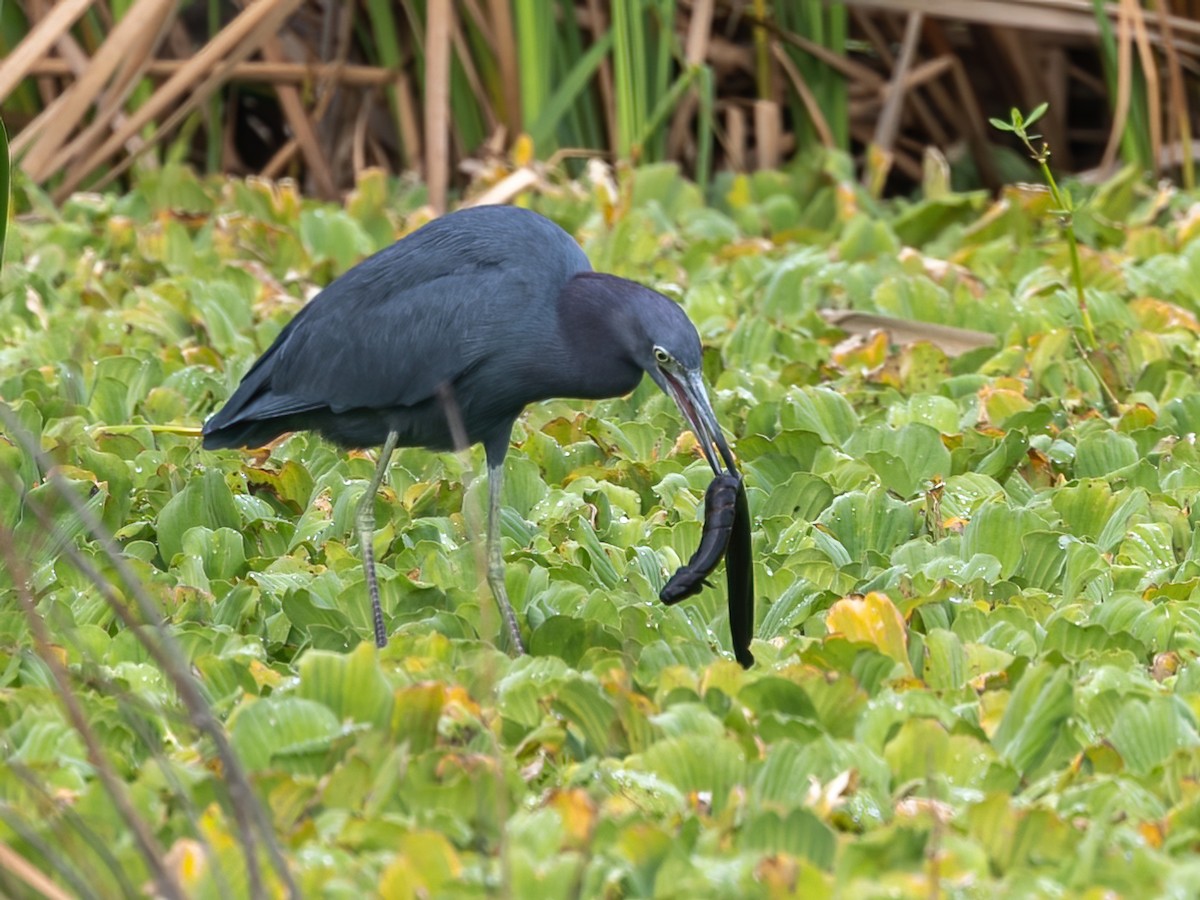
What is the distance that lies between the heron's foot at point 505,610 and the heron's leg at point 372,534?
179 mm

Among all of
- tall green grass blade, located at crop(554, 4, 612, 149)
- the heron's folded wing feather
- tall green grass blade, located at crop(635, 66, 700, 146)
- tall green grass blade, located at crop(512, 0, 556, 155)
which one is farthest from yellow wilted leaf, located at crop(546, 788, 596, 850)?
tall green grass blade, located at crop(554, 4, 612, 149)

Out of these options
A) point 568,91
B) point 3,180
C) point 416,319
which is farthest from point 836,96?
point 3,180

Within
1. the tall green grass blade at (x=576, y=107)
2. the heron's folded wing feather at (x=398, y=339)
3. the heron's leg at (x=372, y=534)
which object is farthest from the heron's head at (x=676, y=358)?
the tall green grass blade at (x=576, y=107)

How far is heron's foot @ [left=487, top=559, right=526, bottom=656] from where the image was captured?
8.84ft

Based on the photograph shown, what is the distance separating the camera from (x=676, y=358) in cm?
276

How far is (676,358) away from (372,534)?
0.60m

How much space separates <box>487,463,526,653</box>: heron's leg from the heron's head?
1.26 ft

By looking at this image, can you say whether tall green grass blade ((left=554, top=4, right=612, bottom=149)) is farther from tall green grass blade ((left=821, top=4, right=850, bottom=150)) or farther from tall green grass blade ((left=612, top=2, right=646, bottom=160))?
tall green grass blade ((left=821, top=4, right=850, bottom=150))

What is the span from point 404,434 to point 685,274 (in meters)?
1.91

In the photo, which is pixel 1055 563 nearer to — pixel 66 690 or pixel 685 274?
pixel 66 690

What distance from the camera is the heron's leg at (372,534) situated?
2752mm

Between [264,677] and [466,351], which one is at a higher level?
[466,351]

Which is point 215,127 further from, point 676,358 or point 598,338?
point 676,358

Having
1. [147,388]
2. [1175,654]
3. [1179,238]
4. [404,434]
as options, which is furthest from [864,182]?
[1175,654]
